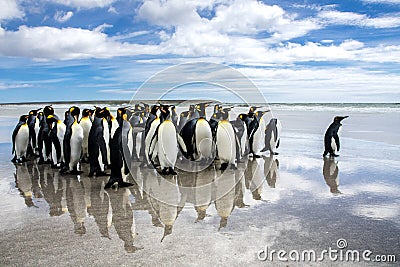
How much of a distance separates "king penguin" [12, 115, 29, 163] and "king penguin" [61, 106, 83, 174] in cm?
190

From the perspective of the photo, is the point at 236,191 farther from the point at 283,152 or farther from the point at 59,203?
the point at 283,152

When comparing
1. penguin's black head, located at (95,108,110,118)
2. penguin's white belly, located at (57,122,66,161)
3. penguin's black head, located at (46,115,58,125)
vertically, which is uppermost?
penguin's black head, located at (95,108,110,118)

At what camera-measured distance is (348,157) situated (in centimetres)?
1005

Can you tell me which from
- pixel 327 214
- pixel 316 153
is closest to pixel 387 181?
pixel 327 214

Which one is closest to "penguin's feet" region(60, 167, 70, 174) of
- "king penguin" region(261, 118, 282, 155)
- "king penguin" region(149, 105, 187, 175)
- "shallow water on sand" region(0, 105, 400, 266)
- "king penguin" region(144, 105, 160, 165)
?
"shallow water on sand" region(0, 105, 400, 266)

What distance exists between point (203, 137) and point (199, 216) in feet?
12.8

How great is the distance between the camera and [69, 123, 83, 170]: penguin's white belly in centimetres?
814

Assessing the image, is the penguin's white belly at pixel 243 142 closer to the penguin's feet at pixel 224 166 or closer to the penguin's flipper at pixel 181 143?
the penguin's feet at pixel 224 166

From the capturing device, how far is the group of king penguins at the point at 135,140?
7855 millimetres

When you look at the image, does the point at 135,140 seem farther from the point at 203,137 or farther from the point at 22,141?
the point at 22,141

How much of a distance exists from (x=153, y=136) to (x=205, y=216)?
361cm
